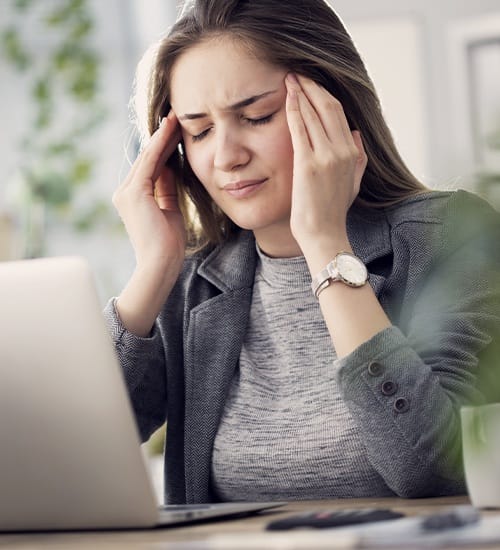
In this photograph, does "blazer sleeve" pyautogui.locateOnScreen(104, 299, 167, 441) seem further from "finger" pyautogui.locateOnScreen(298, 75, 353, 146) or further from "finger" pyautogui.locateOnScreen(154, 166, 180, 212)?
"finger" pyautogui.locateOnScreen(298, 75, 353, 146)

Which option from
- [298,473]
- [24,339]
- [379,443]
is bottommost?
[298,473]

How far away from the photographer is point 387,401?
4.24 feet

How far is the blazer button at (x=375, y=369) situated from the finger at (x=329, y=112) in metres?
0.41

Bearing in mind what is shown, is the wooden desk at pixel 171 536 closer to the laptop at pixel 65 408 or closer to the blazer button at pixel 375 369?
the laptop at pixel 65 408

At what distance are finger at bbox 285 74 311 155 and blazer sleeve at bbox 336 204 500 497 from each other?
0.33 m

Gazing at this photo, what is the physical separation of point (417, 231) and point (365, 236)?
0.28 feet

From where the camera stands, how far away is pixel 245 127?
1.61 metres

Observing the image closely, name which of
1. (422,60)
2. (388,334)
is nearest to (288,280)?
(388,334)

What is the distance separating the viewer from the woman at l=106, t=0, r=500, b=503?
1342 mm

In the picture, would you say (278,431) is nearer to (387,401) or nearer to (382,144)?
(387,401)

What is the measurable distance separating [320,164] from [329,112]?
0.36 feet

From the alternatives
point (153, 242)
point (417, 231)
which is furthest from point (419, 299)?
point (153, 242)

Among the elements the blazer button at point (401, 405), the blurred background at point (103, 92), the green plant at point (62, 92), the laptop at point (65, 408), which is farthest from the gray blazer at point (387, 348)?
the green plant at point (62, 92)

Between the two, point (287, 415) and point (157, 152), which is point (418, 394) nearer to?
point (287, 415)
